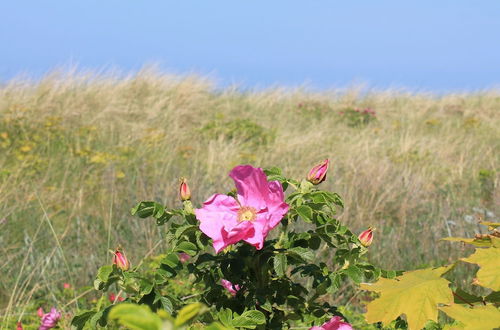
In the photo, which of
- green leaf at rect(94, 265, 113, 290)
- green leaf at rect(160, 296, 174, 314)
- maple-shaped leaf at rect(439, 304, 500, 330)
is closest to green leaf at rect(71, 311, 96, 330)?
green leaf at rect(94, 265, 113, 290)

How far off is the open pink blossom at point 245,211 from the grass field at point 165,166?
5.16 ft

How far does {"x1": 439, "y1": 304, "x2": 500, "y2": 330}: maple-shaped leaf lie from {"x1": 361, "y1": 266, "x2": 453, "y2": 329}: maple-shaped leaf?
4 centimetres

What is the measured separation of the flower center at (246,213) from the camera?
5.52ft

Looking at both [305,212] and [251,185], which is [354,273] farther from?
[251,185]

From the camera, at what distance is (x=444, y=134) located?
10984 mm

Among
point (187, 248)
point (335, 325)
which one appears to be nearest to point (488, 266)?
point (335, 325)

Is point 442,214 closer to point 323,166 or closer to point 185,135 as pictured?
point 323,166

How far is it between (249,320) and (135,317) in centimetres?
104

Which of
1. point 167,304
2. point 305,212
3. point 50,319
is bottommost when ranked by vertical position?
point 50,319

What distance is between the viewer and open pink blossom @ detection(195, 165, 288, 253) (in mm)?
1611

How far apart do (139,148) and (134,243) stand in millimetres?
2955

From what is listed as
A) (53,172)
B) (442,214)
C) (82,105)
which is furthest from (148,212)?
(82,105)

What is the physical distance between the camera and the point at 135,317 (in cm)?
56

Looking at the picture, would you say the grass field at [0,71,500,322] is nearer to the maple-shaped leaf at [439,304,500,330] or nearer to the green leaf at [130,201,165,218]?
the green leaf at [130,201,165,218]
